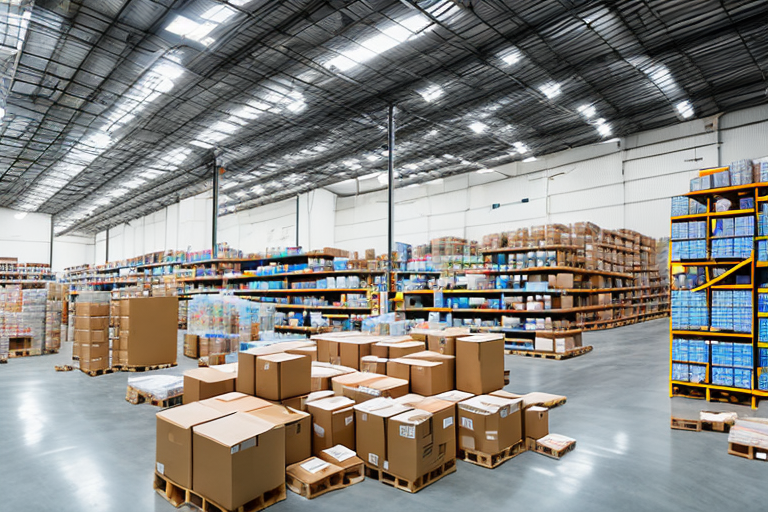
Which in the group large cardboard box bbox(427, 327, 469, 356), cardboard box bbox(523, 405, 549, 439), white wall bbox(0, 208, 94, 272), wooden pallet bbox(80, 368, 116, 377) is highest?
white wall bbox(0, 208, 94, 272)

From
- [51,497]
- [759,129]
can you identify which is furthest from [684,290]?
[759,129]

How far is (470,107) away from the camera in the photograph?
39.2 feet

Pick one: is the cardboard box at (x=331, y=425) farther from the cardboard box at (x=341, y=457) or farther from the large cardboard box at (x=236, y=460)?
the large cardboard box at (x=236, y=460)

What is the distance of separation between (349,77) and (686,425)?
29.7 feet

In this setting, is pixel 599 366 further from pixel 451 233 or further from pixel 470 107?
pixel 451 233

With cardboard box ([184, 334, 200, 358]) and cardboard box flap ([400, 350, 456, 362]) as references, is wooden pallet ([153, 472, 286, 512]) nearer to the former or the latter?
cardboard box flap ([400, 350, 456, 362])

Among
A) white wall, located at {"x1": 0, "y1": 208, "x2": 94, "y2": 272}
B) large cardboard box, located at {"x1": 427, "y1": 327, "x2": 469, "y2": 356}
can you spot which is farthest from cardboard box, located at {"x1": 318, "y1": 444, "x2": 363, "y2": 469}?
white wall, located at {"x1": 0, "y1": 208, "x2": 94, "y2": 272}

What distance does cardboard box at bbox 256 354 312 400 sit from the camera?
3582 mm

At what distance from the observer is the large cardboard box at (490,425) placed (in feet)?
11.3

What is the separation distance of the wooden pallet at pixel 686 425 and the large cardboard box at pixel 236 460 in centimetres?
379

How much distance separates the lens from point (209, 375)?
414cm

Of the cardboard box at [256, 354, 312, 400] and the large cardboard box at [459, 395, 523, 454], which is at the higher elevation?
the cardboard box at [256, 354, 312, 400]

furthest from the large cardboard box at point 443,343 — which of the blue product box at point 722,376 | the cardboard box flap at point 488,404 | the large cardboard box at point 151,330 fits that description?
the large cardboard box at point 151,330

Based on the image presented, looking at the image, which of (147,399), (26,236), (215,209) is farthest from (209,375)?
(26,236)
